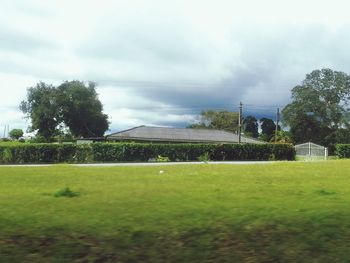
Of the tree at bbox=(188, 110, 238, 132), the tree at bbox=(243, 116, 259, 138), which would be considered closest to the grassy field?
the tree at bbox=(188, 110, 238, 132)

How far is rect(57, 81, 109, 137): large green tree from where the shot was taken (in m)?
83.2

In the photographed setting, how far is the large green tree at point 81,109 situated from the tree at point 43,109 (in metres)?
1.41

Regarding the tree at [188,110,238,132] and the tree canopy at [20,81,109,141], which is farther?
the tree at [188,110,238,132]

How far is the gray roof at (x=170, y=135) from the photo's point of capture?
62.7 meters

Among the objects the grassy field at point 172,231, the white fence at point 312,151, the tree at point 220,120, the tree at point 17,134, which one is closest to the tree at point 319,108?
the tree at point 220,120

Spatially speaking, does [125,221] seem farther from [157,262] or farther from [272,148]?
[272,148]

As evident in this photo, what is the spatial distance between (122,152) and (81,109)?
1466 inches

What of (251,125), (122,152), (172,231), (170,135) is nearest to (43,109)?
(170,135)

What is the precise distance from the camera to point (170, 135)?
217 ft

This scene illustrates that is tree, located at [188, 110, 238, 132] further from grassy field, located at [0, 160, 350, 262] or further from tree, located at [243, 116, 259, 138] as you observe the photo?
grassy field, located at [0, 160, 350, 262]

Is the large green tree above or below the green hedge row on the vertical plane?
above

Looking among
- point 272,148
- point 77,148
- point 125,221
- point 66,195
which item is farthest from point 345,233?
point 272,148

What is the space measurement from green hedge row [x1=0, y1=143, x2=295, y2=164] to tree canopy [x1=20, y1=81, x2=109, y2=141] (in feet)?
109

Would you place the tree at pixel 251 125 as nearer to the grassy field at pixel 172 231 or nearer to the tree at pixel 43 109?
A: the tree at pixel 43 109
